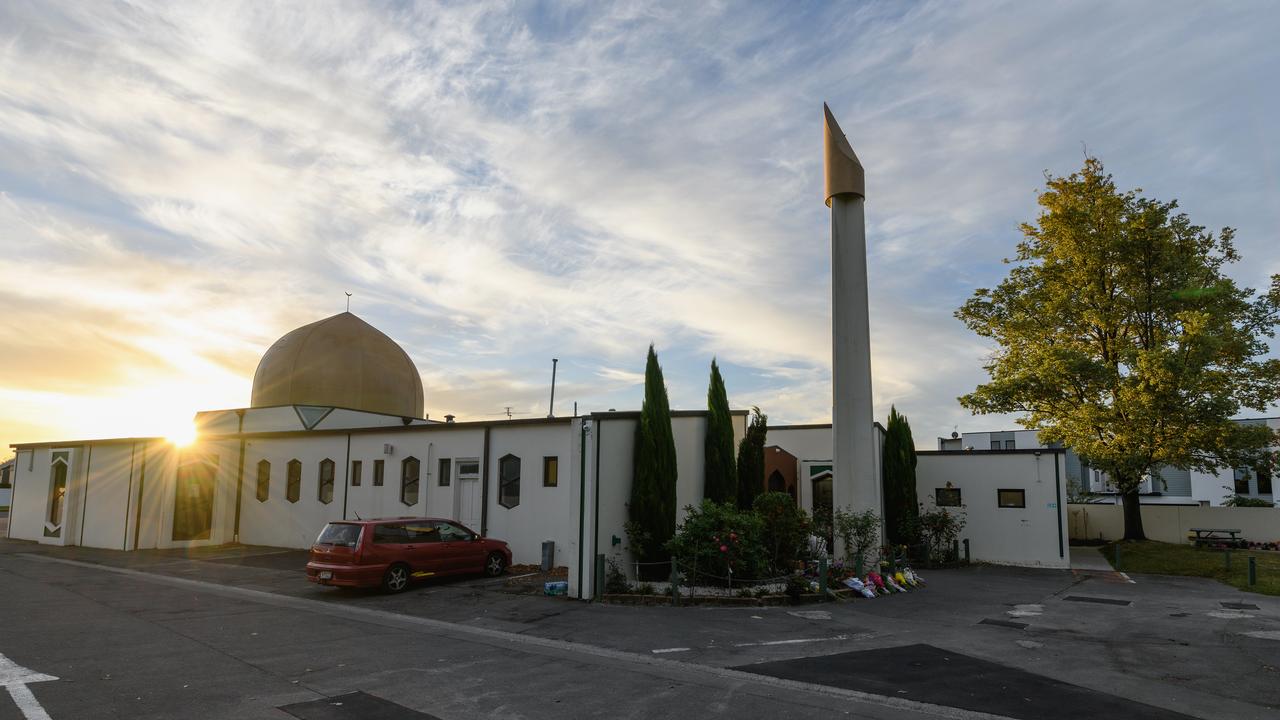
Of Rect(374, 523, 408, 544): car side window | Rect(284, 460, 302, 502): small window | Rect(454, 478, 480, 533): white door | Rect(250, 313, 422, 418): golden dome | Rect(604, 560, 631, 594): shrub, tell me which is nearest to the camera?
Rect(604, 560, 631, 594): shrub

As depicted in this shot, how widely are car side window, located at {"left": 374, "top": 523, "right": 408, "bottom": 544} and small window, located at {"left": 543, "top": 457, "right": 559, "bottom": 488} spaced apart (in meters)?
4.39

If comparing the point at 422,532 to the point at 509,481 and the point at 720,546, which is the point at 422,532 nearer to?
the point at 509,481

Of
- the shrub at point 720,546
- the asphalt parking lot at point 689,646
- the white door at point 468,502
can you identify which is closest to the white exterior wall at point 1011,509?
the asphalt parking lot at point 689,646

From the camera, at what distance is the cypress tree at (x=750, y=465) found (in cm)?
2012

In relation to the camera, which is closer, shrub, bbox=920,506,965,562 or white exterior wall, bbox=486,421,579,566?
white exterior wall, bbox=486,421,579,566

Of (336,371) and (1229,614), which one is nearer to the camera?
(1229,614)

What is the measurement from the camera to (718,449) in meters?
19.0

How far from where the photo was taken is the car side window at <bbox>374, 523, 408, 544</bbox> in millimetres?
15453

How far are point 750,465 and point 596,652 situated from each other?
1102 centimetres

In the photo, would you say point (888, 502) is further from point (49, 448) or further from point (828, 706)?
point (49, 448)

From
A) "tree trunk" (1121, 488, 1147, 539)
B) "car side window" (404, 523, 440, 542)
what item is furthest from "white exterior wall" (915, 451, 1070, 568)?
"car side window" (404, 523, 440, 542)

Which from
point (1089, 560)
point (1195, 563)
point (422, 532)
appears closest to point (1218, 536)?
point (1089, 560)

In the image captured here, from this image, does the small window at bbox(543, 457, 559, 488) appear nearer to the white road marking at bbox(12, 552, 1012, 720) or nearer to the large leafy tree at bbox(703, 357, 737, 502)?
the large leafy tree at bbox(703, 357, 737, 502)

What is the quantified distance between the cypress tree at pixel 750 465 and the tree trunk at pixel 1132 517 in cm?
1559
